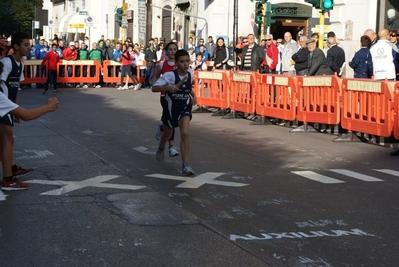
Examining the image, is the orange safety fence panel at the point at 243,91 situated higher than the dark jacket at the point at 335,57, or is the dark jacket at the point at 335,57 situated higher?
the dark jacket at the point at 335,57

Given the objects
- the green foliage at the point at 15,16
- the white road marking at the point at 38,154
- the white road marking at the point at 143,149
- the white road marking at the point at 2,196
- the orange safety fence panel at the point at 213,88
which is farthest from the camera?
the green foliage at the point at 15,16

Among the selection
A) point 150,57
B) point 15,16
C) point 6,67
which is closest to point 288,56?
point 6,67

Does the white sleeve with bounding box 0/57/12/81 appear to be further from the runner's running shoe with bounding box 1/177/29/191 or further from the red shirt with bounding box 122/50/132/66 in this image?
the red shirt with bounding box 122/50/132/66

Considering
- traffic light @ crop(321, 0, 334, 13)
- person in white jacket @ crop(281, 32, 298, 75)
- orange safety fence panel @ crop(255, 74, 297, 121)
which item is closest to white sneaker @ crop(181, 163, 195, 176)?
orange safety fence panel @ crop(255, 74, 297, 121)

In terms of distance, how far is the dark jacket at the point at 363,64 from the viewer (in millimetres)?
16562

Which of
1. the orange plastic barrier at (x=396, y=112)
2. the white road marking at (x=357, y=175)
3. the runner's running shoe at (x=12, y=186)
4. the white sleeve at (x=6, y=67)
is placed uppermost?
the white sleeve at (x=6, y=67)

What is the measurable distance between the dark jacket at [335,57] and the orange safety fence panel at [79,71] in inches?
683

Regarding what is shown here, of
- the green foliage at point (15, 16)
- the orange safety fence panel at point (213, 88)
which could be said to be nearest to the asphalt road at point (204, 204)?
the orange safety fence panel at point (213, 88)

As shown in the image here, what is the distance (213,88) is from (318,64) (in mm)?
3826

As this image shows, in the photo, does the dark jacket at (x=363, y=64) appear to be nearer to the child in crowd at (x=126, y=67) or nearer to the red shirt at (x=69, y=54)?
the child in crowd at (x=126, y=67)

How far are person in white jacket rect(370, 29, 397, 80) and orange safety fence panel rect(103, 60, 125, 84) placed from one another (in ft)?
66.7

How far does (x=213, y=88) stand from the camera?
20.8 metres

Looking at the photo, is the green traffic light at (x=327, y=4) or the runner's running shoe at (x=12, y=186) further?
the green traffic light at (x=327, y=4)

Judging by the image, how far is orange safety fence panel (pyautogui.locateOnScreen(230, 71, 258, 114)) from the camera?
18.6 meters
